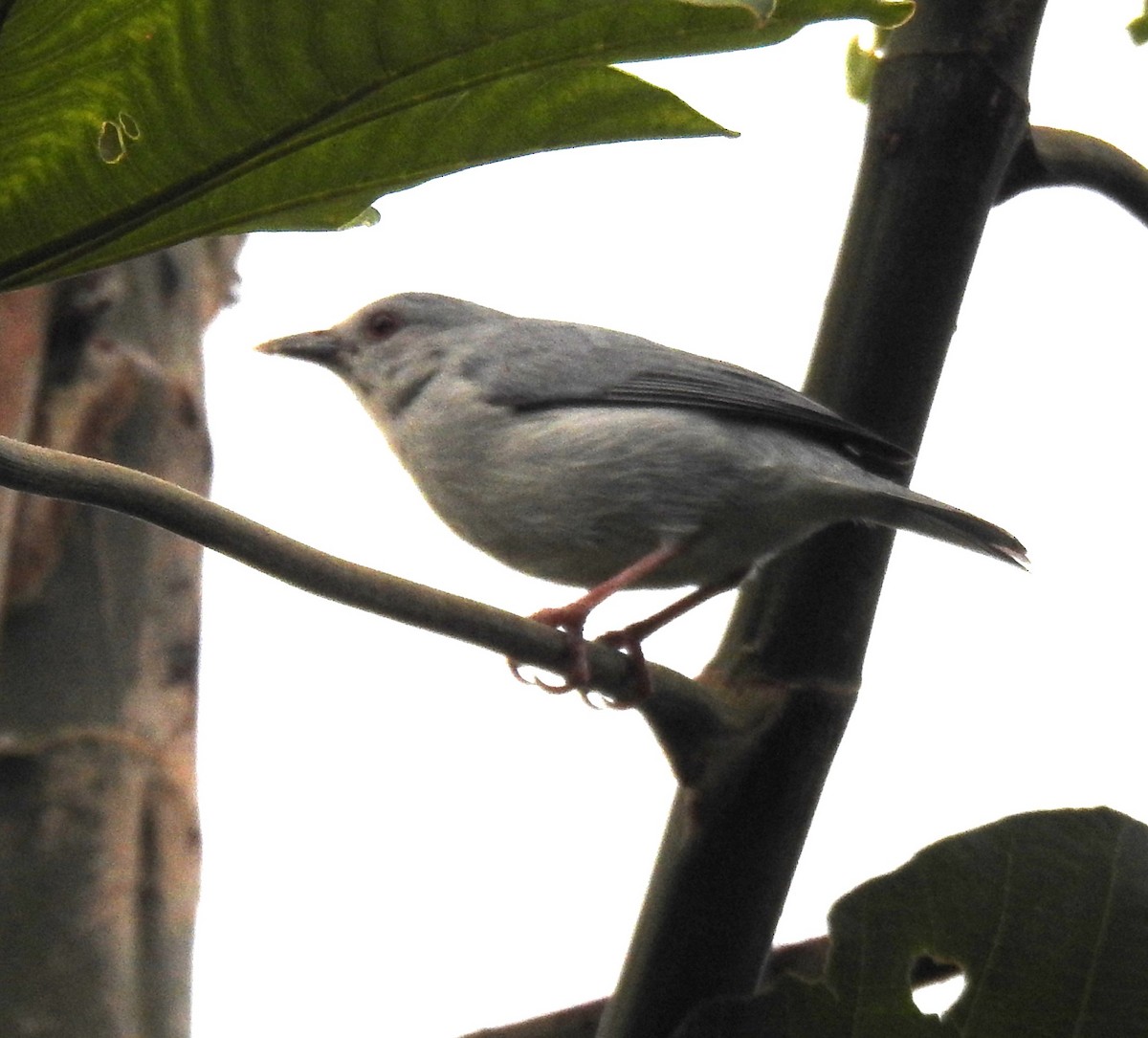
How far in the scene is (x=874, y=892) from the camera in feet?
7.57

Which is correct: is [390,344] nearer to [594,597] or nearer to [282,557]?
[594,597]

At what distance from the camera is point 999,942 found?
2330 mm

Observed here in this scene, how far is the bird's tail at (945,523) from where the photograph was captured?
3.80 m

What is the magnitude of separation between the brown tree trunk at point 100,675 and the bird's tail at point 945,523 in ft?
5.22

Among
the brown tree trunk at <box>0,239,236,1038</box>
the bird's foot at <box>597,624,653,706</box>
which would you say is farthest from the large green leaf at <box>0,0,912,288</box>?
the brown tree trunk at <box>0,239,236,1038</box>

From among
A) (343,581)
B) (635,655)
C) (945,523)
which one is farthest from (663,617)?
(343,581)

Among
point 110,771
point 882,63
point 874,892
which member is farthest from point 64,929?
point 882,63

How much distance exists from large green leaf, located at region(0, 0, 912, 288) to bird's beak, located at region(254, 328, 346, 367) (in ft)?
9.20

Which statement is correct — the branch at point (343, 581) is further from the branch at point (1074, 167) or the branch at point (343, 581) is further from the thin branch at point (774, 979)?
the branch at point (1074, 167)

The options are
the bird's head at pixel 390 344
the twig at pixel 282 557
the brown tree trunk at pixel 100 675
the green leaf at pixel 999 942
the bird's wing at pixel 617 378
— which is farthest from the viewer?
the bird's head at pixel 390 344

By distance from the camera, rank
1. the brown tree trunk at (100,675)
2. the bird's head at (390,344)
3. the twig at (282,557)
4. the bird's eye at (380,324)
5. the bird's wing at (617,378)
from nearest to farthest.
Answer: the twig at (282,557)
the brown tree trunk at (100,675)
the bird's wing at (617,378)
the bird's head at (390,344)
the bird's eye at (380,324)

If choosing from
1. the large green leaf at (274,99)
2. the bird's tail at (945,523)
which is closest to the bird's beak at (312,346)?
the bird's tail at (945,523)

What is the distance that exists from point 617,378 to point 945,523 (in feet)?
3.21

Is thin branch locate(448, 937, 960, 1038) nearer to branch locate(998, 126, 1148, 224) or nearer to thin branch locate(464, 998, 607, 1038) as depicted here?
thin branch locate(464, 998, 607, 1038)
